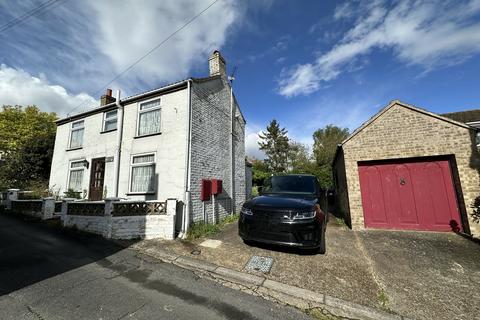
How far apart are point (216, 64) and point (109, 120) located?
245 inches

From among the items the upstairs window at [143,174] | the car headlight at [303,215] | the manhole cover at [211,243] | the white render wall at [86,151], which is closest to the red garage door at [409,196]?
the car headlight at [303,215]

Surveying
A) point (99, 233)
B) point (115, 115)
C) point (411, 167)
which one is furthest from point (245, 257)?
point (115, 115)

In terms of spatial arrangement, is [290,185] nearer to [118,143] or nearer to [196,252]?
[196,252]

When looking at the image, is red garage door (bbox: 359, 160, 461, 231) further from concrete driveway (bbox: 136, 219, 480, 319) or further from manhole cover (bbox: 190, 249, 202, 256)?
manhole cover (bbox: 190, 249, 202, 256)

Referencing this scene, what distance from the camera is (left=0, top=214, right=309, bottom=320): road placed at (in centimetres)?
289

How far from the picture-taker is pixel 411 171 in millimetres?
6980

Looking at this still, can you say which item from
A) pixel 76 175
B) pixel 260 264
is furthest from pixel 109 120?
pixel 260 264

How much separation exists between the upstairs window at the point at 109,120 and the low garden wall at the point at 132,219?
5.11m

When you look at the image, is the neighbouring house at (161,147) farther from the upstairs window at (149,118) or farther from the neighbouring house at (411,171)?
the neighbouring house at (411,171)

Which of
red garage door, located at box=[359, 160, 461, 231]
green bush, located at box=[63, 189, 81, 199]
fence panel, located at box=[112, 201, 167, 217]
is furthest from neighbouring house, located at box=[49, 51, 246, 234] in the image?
red garage door, located at box=[359, 160, 461, 231]

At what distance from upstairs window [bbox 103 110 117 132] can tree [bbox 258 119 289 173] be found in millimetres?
27895

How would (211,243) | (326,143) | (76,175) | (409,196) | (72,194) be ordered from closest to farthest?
(211,243)
(409,196)
(72,194)
(76,175)
(326,143)

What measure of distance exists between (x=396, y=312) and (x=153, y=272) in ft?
13.6

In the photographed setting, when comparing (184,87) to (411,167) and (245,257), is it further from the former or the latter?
(411,167)
